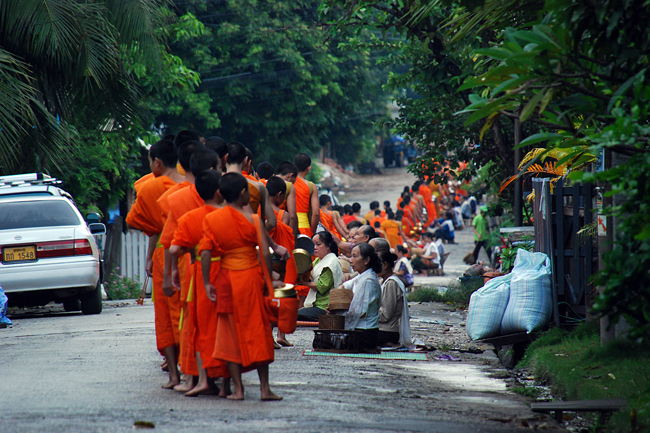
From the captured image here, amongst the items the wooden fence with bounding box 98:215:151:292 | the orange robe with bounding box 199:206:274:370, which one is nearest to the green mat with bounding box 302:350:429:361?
the orange robe with bounding box 199:206:274:370

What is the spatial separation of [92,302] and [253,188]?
667cm

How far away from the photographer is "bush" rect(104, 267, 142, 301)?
1759cm

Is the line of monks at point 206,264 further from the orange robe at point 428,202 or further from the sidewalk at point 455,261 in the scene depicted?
the orange robe at point 428,202

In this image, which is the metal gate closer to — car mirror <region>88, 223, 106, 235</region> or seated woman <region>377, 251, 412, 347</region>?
seated woman <region>377, 251, 412, 347</region>

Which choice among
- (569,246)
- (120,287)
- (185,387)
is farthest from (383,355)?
(120,287)

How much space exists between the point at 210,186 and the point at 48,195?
742 centimetres

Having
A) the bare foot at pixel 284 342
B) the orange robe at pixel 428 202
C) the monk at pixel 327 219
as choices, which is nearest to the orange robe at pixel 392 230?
the monk at pixel 327 219

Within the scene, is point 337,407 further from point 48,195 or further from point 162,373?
point 48,195

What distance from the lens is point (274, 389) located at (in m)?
6.57

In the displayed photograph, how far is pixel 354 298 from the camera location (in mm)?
9016

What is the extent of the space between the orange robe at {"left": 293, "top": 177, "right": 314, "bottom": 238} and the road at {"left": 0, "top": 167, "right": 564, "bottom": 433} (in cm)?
119

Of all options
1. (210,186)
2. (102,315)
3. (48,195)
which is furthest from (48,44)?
(210,186)

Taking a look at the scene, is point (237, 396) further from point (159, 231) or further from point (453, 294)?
point (453, 294)

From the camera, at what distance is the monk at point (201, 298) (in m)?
6.11
